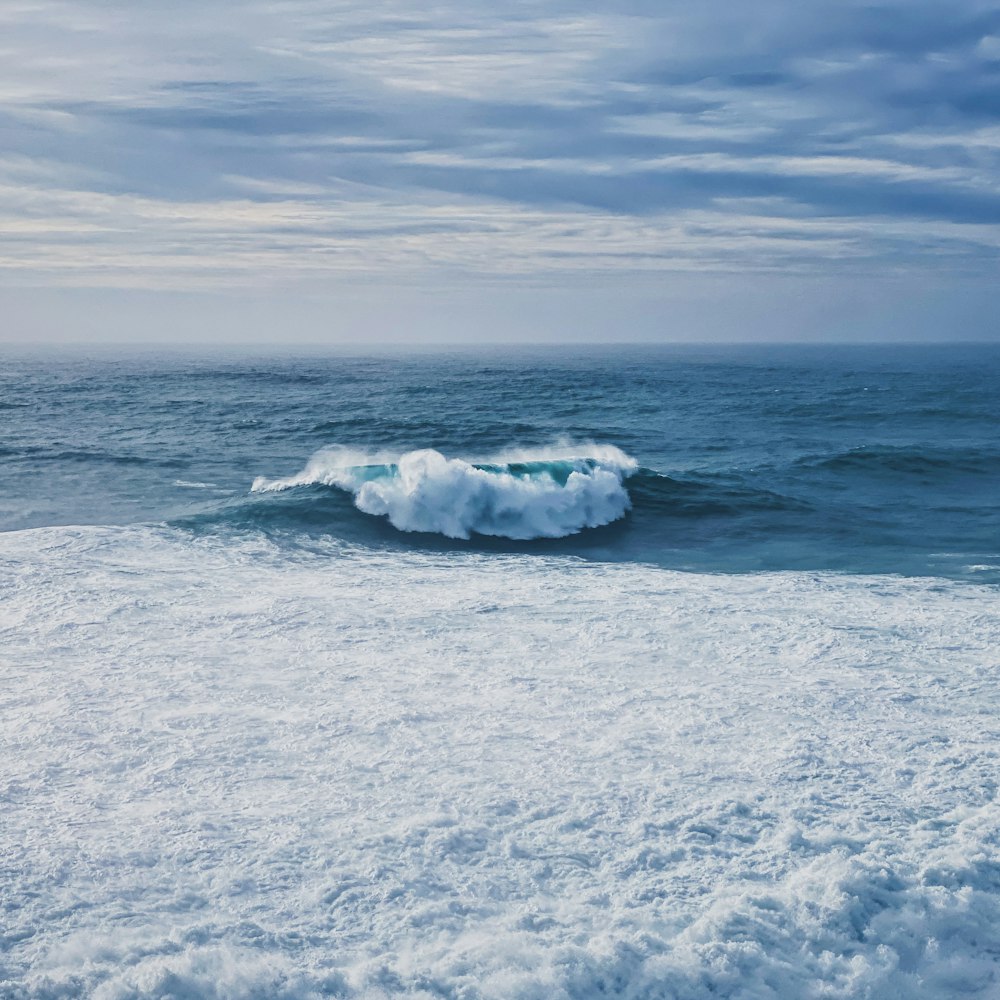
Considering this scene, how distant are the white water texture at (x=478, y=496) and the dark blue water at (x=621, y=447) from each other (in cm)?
45

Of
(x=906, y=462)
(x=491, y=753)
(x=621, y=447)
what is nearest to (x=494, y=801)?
(x=491, y=753)

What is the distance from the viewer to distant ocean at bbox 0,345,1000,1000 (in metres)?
4.69

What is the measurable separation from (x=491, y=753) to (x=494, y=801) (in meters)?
0.72

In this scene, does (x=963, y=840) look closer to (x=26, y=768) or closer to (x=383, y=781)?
(x=383, y=781)

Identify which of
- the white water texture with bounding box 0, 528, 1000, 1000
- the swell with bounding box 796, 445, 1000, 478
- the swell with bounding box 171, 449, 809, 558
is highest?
the swell with bounding box 796, 445, 1000, 478

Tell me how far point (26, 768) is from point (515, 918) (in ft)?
12.3

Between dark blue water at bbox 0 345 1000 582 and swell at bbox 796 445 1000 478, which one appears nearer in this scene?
dark blue water at bbox 0 345 1000 582

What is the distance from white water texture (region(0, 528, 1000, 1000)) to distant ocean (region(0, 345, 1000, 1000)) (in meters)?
0.03

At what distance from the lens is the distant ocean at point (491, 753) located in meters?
4.69

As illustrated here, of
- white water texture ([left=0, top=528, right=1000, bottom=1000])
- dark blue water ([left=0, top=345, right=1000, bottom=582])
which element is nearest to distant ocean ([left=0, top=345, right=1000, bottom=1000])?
white water texture ([left=0, top=528, right=1000, bottom=1000])

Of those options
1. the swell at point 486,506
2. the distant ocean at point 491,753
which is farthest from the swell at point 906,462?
the distant ocean at point 491,753

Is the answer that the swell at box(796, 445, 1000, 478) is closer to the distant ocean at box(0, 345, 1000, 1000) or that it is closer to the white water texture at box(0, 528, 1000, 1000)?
the distant ocean at box(0, 345, 1000, 1000)

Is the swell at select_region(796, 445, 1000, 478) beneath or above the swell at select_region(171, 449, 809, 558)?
above

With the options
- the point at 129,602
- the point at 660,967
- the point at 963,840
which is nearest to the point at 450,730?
the point at 660,967
